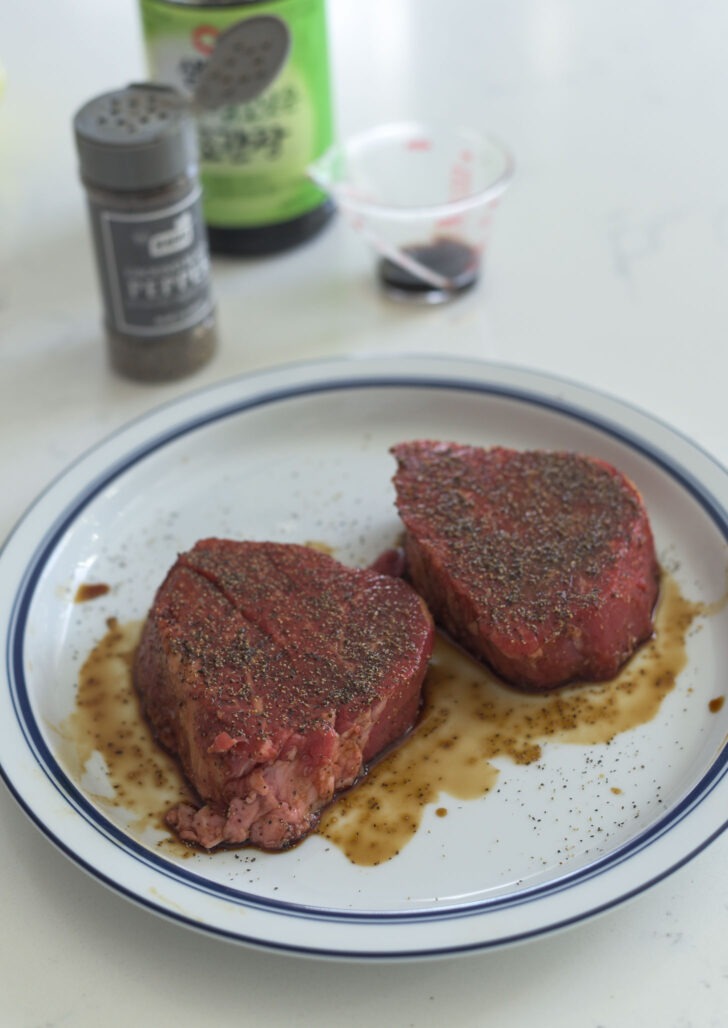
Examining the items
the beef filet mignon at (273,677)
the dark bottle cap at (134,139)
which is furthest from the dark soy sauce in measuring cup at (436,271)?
the beef filet mignon at (273,677)

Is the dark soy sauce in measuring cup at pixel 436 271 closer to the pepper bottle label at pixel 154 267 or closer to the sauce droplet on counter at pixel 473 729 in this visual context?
the pepper bottle label at pixel 154 267

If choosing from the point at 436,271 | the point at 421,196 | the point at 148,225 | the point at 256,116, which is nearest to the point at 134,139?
the point at 148,225

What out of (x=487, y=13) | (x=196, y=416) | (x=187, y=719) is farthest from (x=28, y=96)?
(x=187, y=719)

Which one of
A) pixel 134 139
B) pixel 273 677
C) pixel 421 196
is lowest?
pixel 273 677

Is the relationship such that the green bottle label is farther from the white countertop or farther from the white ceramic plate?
the white ceramic plate

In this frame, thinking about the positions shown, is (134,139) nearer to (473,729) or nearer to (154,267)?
(154,267)

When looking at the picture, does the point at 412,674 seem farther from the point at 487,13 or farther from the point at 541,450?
the point at 487,13

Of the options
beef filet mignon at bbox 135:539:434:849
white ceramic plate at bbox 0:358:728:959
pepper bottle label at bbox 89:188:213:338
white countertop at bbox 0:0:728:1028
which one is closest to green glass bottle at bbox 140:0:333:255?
white countertop at bbox 0:0:728:1028
